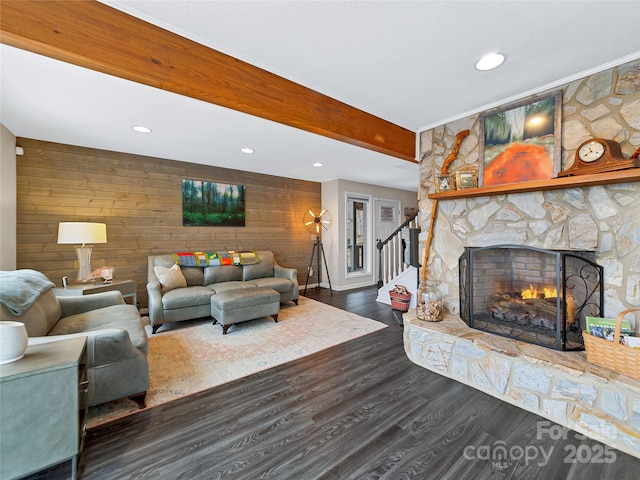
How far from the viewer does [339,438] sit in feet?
5.18

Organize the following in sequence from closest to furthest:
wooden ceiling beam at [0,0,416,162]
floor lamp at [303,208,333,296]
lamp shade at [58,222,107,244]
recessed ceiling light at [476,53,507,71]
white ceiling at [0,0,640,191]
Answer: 1. wooden ceiling beam at [0,0,416,162]
2. white ceiling at [0,0,640,191]
3. recessed ceiling light at [476,53,507,71]
4. lamp shade at [58,222,107,244]
5. floor lamp at [303,208,333,296]

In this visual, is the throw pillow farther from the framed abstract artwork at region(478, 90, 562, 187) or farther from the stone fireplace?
the framed abstract artwork at region(478, 90, 562, 187)

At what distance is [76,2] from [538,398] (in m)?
3.80

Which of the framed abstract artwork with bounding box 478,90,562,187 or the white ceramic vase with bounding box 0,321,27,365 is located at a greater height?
the framed abstract artwork with bounding box 478,90,562,187

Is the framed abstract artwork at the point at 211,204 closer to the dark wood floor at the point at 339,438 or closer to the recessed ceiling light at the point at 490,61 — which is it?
the dark wood floor at the point at 339,438

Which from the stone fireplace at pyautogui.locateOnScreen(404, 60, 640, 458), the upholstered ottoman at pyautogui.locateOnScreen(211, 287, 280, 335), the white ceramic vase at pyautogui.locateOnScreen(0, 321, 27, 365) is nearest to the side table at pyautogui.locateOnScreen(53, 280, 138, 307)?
the upholstered ottoman at pyautogui.locateOnScreen(211, 287, 280, 335)


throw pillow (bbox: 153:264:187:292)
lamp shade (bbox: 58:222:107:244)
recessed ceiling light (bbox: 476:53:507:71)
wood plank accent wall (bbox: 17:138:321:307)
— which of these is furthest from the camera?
throw pillow (bbox: 153:264:187:292)

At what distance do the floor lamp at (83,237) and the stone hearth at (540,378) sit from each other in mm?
3781

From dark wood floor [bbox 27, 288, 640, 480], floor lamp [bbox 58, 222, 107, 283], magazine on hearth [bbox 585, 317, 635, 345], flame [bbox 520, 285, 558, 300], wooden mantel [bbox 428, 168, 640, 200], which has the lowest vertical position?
dark wood floor [bbox 27, 288, 640, 480]

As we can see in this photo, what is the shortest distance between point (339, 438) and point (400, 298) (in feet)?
8.90

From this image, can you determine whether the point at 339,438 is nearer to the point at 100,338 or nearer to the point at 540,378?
the point at 540,378

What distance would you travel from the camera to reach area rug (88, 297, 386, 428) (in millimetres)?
2068

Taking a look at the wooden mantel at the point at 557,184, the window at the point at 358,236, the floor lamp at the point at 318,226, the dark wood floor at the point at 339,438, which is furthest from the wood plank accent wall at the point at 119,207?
the wooden mantel at the point at 557,184

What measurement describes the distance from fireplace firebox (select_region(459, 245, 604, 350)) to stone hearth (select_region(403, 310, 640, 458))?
0.17 meters
